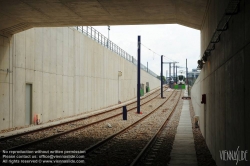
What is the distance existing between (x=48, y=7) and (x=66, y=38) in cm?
1316

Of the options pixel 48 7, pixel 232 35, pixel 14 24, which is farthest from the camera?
pixel 14 24

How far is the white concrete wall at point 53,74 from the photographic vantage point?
714 inches

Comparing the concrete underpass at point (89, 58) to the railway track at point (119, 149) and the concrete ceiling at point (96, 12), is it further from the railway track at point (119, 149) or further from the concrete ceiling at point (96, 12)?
the railway track at point (119, 149)

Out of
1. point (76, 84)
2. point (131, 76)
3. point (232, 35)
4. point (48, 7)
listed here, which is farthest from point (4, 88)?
point (131, 76)

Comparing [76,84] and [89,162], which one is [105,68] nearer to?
[76,84]

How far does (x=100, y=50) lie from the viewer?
37656 mm

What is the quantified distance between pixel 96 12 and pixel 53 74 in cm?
1042

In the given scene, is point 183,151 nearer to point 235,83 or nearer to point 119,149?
point 119,149

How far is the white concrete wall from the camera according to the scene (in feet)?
59.5

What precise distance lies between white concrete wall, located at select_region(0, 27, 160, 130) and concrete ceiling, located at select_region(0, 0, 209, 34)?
2.40 m

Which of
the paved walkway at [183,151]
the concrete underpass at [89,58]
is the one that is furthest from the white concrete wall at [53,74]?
the paved walkway at [183,151]

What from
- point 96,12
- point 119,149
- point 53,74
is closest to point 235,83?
point 119,149

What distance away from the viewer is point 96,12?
1460cm

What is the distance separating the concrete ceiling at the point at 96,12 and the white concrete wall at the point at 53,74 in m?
2.40
